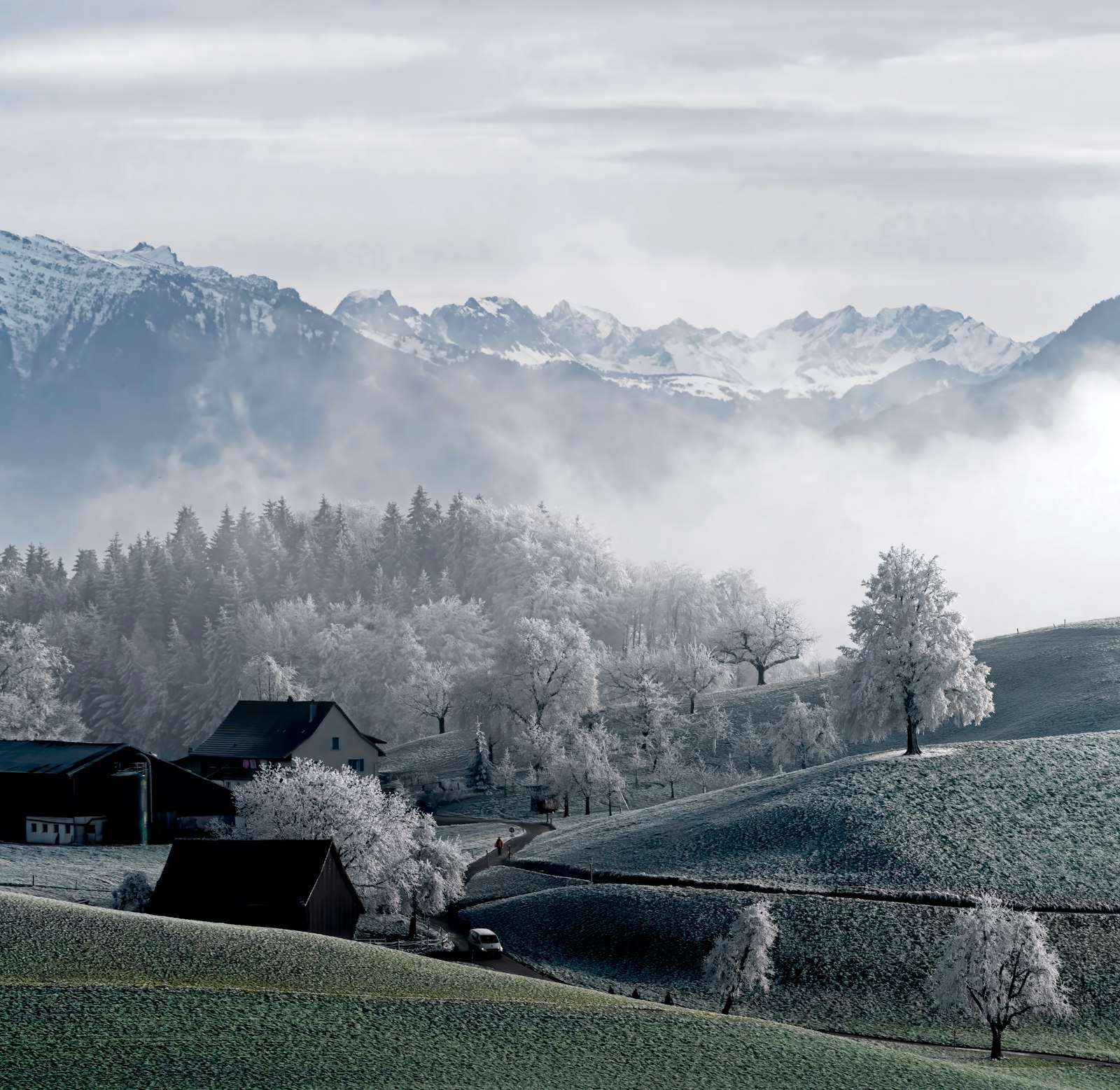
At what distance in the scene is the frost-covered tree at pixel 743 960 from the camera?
59.2m

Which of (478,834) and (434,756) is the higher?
(434,756)

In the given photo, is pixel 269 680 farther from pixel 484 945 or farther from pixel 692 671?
pixel 484 945

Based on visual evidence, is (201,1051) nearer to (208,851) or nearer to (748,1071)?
(748,1071)

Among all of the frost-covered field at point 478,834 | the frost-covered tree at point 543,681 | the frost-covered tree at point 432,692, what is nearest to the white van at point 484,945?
the frost-covered field at point 478,834

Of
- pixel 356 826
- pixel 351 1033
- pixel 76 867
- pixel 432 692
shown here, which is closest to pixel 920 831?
pixel 356 826

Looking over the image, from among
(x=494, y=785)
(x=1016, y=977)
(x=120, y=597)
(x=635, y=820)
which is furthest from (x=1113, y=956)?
(x=120, y=597)

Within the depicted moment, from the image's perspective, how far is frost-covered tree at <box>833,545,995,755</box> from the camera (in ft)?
271

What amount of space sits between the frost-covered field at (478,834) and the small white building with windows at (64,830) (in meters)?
22.5

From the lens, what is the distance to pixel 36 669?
146 meters

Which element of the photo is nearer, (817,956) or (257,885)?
(817,956)

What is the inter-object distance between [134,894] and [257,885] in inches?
296

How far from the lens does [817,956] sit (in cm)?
6112

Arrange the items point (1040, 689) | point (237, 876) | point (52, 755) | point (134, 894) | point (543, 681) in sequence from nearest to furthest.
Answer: point (237, 876) → point (134, 894) → point (52, 755) → point (1040, 689) → point (543, 681)

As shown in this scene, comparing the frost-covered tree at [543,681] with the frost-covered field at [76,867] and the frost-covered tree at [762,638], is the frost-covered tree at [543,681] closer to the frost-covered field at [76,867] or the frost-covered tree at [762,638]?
the frost-covered tree at [762,638]
